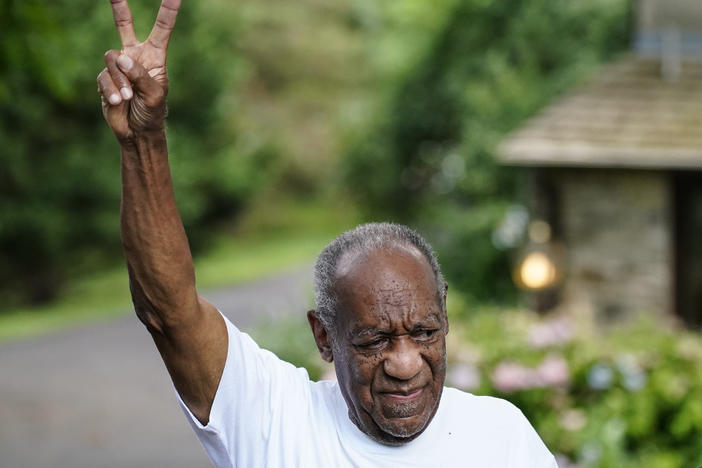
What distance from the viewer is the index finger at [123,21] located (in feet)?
5.53

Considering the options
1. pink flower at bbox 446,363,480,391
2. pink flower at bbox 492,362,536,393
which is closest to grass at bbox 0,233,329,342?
pink flower at bbox 446,363,480,391

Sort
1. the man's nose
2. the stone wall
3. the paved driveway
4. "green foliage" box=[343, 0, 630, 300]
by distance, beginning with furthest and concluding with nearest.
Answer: "green foliage" box=[343, 0, 630, 300] → the paved driveway → the stone wall → the man's nose

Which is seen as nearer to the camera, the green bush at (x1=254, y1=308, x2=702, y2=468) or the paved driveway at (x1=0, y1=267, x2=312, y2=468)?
the green bush at (x1=254, y1=308, x2=702, y2=468)

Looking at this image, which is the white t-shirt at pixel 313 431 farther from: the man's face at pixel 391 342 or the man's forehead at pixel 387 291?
the man's forehead at pixel 387 291

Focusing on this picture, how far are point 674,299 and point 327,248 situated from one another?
23.0 ft

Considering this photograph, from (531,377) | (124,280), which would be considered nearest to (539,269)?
(531,377)

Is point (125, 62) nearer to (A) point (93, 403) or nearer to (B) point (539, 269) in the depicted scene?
(B) point (539, 269)

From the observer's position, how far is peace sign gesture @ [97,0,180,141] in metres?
1.61

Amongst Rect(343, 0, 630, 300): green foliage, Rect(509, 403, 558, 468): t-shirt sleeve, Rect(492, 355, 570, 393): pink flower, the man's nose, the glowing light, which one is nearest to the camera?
the man's nose

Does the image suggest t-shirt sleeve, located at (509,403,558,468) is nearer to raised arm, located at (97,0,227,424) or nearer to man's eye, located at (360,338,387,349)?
man's eye, located at (360,338,387,349)

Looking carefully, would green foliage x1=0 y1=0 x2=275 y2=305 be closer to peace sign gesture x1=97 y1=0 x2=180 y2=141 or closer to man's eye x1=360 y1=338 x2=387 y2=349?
peace sign gesture x1=97 y1=0 x2=180 y2=141

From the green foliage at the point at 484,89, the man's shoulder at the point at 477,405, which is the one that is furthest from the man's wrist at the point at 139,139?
the green foliage at the point at 484,89

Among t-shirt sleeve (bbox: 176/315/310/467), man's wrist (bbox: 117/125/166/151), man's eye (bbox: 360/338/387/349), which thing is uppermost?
man's wrist (bbox: 117/125/166/151)

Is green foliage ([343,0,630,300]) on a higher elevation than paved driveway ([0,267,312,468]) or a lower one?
higher
